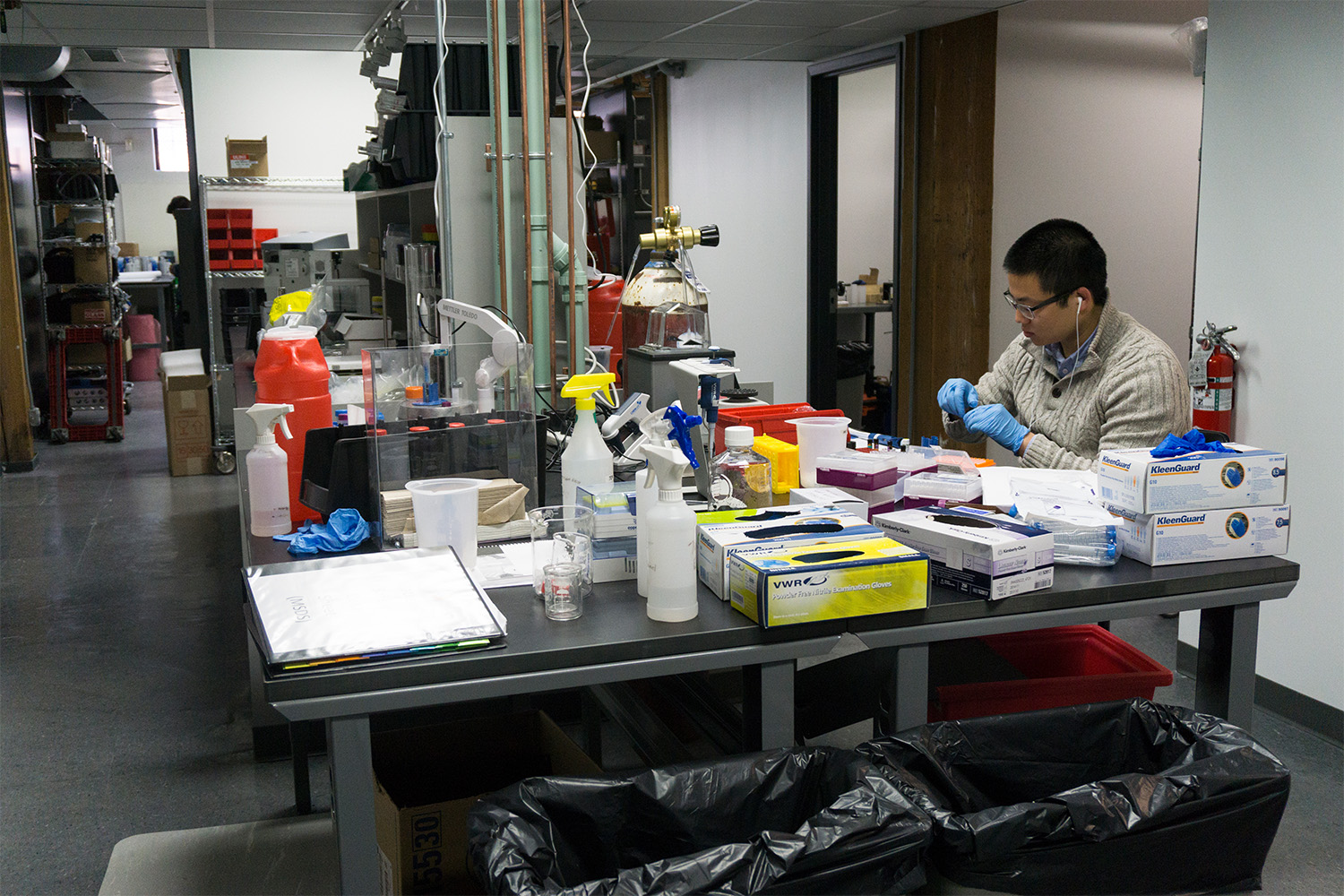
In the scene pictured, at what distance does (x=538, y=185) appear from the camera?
3346 millimetres

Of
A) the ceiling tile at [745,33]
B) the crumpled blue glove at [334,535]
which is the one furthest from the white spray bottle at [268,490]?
the ceiling tile at [745,33]

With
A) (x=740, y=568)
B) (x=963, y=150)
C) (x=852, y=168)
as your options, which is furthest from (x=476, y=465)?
(x=852, y=168)

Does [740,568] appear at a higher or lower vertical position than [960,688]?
higher

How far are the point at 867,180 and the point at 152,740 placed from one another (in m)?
5.86

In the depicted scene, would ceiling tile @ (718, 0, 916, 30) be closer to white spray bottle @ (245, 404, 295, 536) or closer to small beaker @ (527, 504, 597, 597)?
white spray bottle @ (245, 404, 295, 536)

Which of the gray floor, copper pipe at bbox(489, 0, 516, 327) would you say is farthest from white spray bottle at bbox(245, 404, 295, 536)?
copper pipe at bbox(489, 0, 516, 327)

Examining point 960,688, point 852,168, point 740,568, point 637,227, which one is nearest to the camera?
point 740,568

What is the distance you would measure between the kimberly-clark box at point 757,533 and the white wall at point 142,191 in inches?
534

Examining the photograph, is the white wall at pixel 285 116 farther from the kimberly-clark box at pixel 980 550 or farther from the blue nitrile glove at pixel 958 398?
the kimberly-clark box at pixel 980 550

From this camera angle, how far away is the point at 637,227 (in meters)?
8.09

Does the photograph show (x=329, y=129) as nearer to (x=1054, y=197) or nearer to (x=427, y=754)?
(x=1054, y=197)

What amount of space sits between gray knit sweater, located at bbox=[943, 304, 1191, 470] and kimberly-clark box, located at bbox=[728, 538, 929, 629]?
1192 millimetres

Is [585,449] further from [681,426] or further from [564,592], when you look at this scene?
[564,592]

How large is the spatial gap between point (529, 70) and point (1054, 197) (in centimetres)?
274
